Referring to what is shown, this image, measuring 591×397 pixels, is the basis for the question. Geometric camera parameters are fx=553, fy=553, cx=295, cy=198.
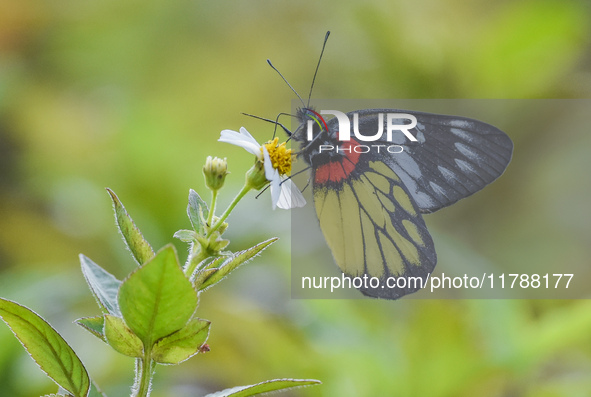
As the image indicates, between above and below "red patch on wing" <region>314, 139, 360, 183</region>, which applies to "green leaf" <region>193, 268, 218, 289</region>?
below

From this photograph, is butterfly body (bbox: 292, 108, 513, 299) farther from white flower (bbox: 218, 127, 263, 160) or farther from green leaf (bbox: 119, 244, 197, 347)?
green leaf (bbox: 119, 244, 197, 347)

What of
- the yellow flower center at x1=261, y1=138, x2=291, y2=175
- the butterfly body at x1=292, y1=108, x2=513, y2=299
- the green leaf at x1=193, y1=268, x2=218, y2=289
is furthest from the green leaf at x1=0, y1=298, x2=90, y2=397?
the butterfly body at x1=292, y1=108, x2=513, y2=299

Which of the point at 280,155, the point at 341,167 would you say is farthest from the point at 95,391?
the point at 341,167

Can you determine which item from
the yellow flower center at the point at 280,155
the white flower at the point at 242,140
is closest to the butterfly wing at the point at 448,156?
the yellow flower center at the point at 280,155

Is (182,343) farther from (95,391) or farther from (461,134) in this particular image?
(461,134)

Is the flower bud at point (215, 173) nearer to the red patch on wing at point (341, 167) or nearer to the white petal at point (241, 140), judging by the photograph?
the white petal at point (241, 140)

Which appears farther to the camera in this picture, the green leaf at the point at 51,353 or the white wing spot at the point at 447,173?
the white wing spot at the point at 447,173
